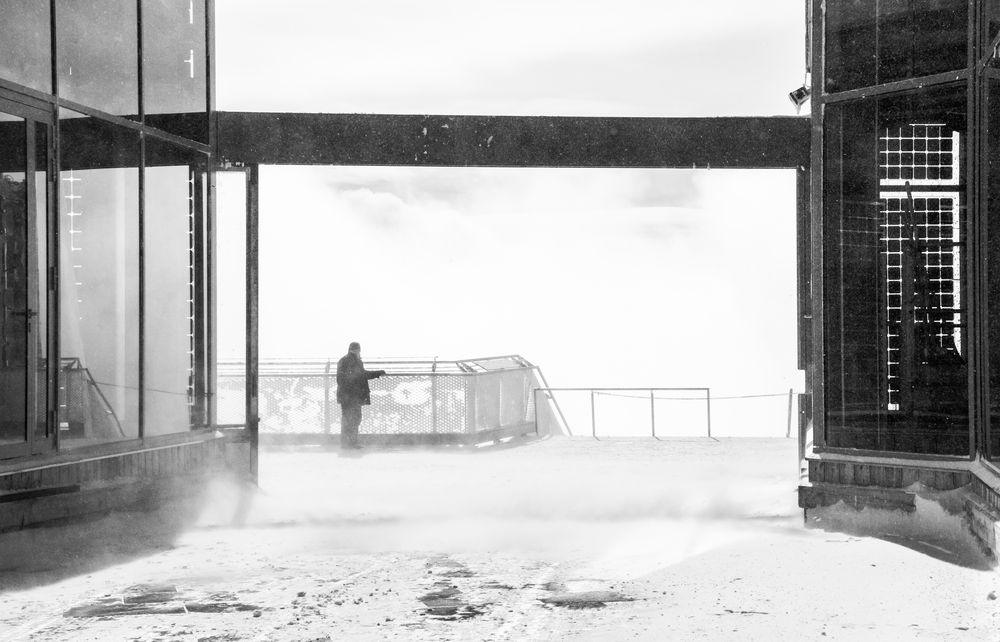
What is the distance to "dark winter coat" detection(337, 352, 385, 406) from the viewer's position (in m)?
20.2

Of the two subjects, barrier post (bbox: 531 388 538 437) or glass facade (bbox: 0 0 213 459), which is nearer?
glass facade (bbox: 0 0 213 459)

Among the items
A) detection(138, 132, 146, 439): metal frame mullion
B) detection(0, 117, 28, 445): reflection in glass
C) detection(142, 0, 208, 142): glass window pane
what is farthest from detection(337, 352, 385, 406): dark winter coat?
detection(0, 117, 28, 445): reflection in glass

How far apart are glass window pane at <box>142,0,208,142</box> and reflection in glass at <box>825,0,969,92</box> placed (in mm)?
6532

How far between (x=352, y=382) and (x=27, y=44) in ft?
33.7

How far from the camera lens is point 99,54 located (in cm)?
1178

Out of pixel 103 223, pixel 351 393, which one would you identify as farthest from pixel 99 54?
pixel 351 393

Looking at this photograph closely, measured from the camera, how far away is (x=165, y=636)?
22.5ft

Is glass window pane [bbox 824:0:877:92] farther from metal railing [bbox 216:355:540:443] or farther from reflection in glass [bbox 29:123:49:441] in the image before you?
metal railing [bbox 216:355:540:443]

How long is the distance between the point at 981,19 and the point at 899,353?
286 centimetres

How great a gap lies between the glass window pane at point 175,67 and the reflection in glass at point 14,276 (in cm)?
210

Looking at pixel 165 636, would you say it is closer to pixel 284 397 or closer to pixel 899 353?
pixel 899 353

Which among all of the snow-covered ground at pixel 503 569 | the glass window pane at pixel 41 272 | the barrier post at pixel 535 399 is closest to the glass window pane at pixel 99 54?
the glass window pane at pixel 41 272

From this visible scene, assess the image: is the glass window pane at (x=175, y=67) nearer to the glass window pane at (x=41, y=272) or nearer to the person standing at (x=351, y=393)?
the glass window pane at (x=41, y=272)

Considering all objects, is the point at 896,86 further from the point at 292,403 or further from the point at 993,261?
the point at 292,403
